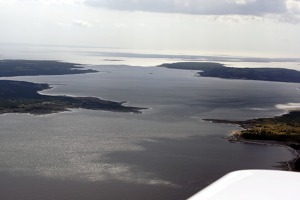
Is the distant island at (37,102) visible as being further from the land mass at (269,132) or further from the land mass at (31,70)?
the land mass at (31,70)

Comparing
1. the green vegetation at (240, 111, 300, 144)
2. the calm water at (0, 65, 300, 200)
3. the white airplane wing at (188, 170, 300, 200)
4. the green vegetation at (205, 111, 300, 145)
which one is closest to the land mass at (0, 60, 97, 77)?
the calm water at (0, 65, 300, 200)

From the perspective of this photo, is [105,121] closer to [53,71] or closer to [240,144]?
[240,144]

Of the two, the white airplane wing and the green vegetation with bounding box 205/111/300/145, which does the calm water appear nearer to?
the green vegetation with bounding box 205/111/300/145

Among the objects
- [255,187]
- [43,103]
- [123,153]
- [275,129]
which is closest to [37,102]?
[43,103]

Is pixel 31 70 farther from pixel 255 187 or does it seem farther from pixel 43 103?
pixel 255 187

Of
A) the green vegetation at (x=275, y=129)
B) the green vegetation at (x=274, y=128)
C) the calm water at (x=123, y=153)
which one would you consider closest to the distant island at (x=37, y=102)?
the calm water at (x=123, y=153)

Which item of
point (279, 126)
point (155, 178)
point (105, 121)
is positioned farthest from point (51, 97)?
point (155, 178)
